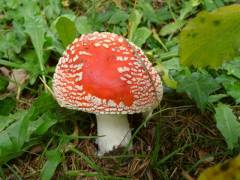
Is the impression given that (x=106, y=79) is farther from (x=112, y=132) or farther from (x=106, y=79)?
(x=112, y=132)

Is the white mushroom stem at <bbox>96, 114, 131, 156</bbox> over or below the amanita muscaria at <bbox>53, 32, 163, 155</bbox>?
below

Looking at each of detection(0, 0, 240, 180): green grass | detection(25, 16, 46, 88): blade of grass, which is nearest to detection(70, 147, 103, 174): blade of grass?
detection(0, 0, 240, 180): green grass

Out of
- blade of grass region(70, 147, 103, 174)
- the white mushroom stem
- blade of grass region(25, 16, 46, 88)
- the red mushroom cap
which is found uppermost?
blade of grass region(25, 16, 46, 88)

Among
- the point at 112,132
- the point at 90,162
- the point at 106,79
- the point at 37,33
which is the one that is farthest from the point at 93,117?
the point at 37,33

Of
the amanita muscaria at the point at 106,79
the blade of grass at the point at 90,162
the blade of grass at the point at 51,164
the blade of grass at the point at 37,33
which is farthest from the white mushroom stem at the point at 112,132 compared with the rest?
the blade of grass at the point at 37,33

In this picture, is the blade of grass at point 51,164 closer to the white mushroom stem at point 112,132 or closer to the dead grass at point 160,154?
the dead grass at point 160,154

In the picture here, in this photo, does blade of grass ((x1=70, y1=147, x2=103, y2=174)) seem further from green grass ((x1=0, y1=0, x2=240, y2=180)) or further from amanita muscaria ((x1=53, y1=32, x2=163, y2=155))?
amanita muscaria ((x1=53, y1=32, x2=163, y2=155))

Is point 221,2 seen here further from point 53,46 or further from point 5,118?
point 5,118
